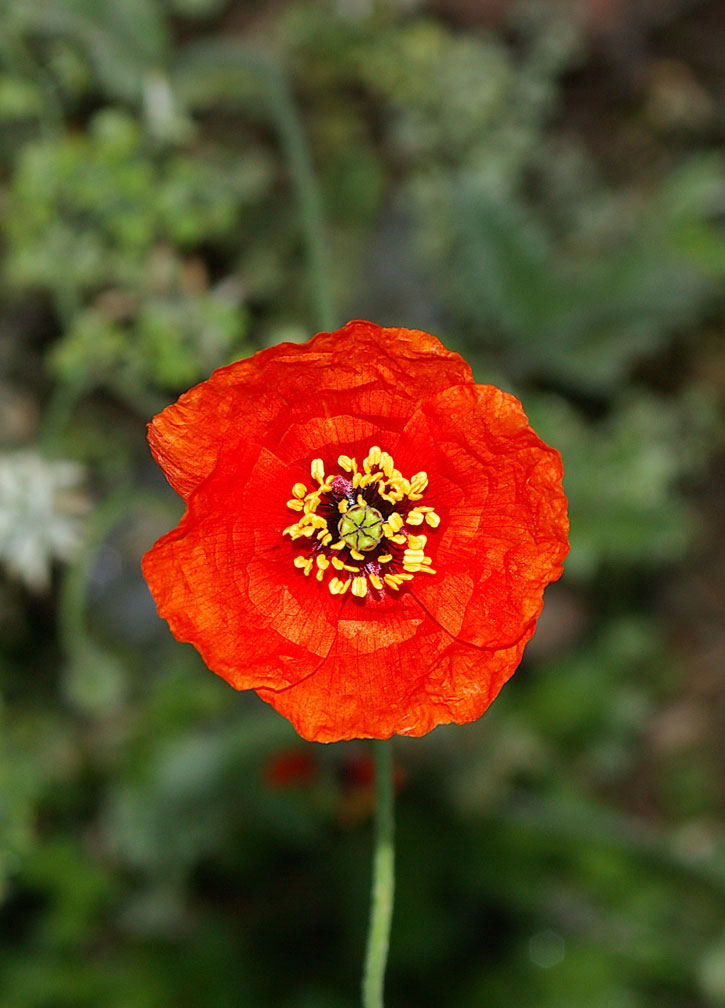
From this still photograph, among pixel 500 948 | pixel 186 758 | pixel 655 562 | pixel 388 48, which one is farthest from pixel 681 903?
pixel 388 48

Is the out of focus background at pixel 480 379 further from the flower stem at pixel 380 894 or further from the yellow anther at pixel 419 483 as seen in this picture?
the flower stem at pixel 380 894

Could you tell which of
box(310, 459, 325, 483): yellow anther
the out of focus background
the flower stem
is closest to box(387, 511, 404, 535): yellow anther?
box(310, 459, 325, 483): yellow anther

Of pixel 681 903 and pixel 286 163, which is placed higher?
pixel 286 163

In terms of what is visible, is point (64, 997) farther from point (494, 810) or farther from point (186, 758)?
point (494, 810)

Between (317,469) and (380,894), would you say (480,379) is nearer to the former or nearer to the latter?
(317,469)

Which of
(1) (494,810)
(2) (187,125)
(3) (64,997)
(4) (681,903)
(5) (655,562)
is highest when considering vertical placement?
(2) (187,125)

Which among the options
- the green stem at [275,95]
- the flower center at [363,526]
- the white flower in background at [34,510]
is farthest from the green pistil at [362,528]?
the white flower in background at [34,510]

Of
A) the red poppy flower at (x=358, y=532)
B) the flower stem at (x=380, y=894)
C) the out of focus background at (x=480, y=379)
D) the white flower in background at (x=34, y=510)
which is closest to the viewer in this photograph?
the flower stem at (x=380, y=894)
